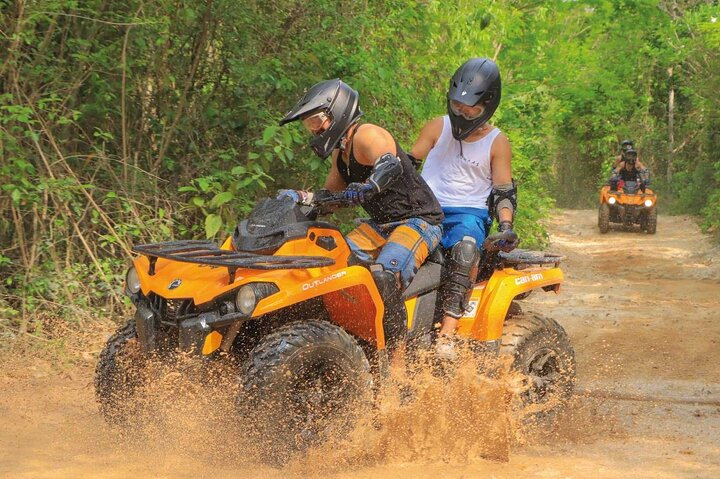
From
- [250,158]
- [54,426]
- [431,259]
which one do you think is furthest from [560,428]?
[250,158]

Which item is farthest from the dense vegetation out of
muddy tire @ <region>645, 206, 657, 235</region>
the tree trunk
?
the tree trunk

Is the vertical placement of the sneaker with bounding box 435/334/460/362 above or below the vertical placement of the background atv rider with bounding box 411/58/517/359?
below

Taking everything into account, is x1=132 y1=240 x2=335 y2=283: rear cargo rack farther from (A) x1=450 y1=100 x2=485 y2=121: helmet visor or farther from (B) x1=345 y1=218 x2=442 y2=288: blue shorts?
(A) x1=450 y1=100 x2=485 y2=121: helmet visor

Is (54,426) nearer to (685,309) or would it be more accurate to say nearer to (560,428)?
(560,428)

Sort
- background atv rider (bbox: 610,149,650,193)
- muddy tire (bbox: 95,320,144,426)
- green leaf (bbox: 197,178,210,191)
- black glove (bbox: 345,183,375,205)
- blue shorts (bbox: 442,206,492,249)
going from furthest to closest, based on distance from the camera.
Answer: background atv rider (bbox: 610,149,650,193) < green leaf (bbox: 197,178,210,191) < blue shorts (bbox: 442,206,492,249) < muddy tire (bbox: 95,320,144,426) < black glove (bbox: 345,183,375,205)

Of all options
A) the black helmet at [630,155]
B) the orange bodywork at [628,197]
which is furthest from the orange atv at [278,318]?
Answer: the black helmet at [630,155]

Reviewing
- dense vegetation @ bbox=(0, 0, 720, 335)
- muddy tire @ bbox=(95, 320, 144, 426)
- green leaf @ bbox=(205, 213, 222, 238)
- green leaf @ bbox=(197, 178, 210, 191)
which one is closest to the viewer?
muddy tire @ bbox=(95, 320, 144, 426)

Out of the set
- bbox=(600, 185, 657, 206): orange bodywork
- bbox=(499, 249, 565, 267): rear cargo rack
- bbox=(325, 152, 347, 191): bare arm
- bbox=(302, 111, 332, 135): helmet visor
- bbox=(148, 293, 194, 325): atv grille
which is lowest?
bbox=(600, 185, 657, 206): orange bodywork

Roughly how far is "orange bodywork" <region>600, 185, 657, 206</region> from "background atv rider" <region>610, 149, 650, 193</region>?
27cm

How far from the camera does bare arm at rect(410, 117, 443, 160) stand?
599cm

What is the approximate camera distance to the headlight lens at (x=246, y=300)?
4348 millimetres

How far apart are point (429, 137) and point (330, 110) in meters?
1.13

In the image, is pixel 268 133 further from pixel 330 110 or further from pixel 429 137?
pixel 330 110

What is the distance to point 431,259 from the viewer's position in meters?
5.50
